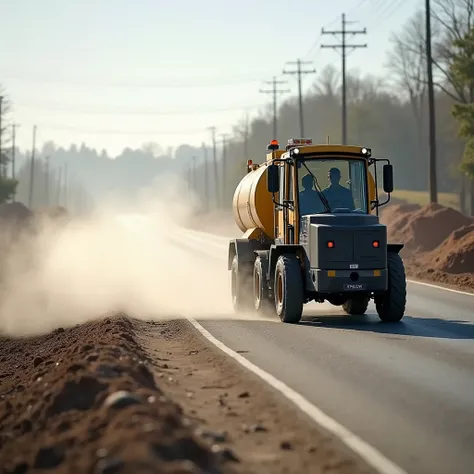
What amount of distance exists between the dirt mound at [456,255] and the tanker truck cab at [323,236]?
12046 mm

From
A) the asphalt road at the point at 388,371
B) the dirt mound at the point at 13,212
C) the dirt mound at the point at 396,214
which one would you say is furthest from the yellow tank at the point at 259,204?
the dirt mound at the point at 13,212

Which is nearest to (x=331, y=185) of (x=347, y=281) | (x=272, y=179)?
(x=272, y=179)

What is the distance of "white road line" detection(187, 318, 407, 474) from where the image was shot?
8.12 meters

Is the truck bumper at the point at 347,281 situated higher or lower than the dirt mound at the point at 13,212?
lower

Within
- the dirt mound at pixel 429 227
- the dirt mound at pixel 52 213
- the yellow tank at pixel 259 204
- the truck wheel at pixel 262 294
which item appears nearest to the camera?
the truck wheel at pixel 262 294

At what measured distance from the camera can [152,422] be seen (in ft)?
26.5

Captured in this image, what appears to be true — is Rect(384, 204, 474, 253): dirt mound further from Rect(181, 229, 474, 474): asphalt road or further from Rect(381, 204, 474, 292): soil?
Rect(181, 229, 474, 474): asphalt road

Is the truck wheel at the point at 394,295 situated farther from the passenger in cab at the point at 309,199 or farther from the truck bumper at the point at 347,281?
the passenger in cab at the point at 309,199

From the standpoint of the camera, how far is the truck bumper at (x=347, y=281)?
62.3 ft

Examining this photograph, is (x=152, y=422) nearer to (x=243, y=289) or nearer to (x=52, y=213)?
(x=243, y=289)

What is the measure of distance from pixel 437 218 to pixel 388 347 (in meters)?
32.0

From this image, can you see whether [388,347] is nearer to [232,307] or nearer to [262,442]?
[262,442]

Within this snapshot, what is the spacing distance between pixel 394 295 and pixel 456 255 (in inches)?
602

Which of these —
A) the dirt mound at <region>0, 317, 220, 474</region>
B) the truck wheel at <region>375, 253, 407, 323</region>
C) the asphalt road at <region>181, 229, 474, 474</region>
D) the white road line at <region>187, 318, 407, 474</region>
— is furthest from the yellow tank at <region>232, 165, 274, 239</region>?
the dirt mound at <region>0, 317, 220, 474</region>
